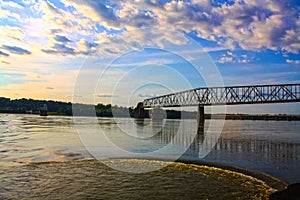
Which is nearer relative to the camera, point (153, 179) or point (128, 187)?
point (128, 187)

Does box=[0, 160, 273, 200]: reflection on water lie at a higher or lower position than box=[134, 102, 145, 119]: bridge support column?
lower

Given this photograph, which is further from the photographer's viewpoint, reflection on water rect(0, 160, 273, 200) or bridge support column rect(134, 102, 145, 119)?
bridge support column rect(134, 102, 145, 119)

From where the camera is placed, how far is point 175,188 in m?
14.9

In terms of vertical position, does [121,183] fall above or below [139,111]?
below

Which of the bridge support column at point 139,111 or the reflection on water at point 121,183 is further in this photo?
the bridge support column at point 139,111

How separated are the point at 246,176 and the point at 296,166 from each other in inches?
255

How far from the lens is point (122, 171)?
19.1 meters

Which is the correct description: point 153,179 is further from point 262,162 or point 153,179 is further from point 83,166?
point 262,162

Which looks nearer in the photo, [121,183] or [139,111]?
[121,183]

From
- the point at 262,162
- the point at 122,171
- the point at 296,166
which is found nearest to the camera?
the point at 122,171

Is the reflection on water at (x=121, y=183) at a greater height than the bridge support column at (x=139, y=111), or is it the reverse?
the bridge support column at (x=139, y=111)

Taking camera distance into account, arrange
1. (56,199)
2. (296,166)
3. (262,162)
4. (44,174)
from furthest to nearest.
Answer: (262,162), (296,166), (44,174), (56,199)

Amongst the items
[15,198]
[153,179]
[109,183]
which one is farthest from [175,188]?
[15,198]

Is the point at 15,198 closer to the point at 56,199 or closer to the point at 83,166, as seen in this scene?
the point at 56,199
